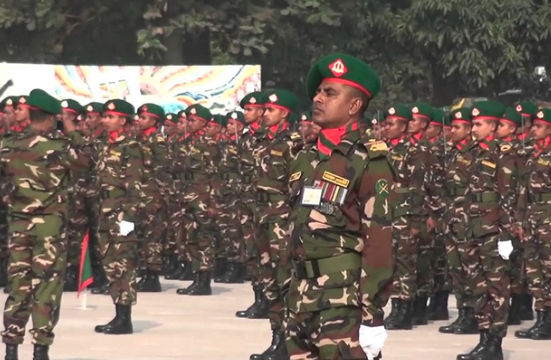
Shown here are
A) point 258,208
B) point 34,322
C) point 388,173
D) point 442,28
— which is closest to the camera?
point 388,173

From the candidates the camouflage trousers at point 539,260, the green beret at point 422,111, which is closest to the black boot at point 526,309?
the camouflage trousers at point 539,260

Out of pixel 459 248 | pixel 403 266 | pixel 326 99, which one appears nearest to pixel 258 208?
pixel 459 248

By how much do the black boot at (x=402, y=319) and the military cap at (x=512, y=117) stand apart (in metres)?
2.14

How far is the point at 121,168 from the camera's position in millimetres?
14766

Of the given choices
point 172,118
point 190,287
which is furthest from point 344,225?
point 172,118

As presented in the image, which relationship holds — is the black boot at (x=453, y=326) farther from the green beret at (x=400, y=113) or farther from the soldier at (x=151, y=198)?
the soldier at (x=151, y=198)

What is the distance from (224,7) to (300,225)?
93.6 ft

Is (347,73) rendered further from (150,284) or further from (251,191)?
(150,284)

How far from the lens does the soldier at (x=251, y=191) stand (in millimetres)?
14258

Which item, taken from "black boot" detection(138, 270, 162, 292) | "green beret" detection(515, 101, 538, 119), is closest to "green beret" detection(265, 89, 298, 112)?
"green beret" detection(515, 101, 538, 119)

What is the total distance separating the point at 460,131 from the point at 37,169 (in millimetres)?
4620

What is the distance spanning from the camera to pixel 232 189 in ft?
63.9

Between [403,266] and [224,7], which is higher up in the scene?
[224,7]

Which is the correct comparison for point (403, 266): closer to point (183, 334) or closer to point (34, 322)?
point (183, 334)
